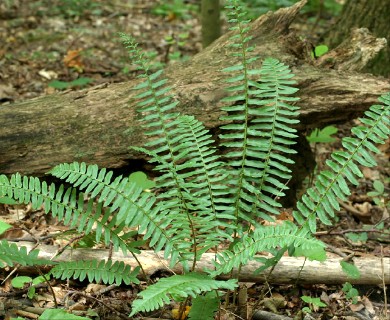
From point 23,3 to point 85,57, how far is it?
1824 millimetres

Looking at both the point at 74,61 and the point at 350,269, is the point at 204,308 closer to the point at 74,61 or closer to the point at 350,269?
the point at 350,269

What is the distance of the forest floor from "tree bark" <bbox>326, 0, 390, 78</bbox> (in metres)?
0.62

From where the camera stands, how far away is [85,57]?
6637 mm

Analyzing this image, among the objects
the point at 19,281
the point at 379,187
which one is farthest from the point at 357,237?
the point at 19,281

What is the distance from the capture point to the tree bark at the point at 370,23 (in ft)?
17.7

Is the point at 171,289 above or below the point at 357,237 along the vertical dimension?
above

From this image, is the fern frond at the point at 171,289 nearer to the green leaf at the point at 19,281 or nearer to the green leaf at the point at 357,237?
the green leaf at the point at 19,281

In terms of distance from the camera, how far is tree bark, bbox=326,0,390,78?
5.39m

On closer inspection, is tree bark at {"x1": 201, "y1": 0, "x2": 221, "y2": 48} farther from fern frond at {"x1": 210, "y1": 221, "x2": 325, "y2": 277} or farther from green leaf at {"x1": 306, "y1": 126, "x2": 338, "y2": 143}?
fern frond at {"x1": 210, "y1": 221, "x2": 325, "y2": 277}

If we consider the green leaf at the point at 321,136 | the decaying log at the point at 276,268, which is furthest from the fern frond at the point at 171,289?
the green leaf at the point at 321,136

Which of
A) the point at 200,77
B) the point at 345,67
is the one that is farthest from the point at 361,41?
the point at 200,77

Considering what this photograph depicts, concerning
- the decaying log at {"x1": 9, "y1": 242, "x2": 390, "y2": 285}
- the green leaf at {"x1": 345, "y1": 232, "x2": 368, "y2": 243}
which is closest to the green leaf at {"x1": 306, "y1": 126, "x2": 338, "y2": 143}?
the green leaf at {"x1": 345, "y1": 232, "x2": 368, "y2": 243}

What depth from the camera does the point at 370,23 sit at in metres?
5.46

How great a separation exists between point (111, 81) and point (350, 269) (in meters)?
3.66
